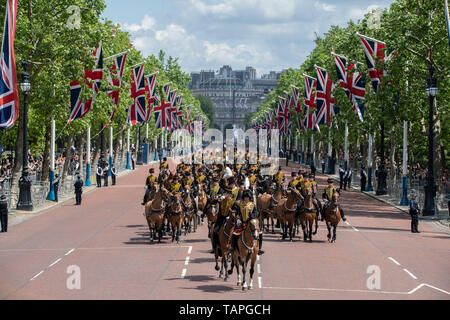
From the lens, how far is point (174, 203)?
80.7ft

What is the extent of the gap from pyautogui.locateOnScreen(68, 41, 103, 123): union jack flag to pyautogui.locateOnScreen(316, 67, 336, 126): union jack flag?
2247 cm

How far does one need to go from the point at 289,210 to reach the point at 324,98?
32.7 meters

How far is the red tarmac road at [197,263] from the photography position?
1702 cm

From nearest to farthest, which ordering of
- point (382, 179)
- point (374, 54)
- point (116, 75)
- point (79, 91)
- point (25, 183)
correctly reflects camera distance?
1. point (25, 183)
2. point (79, 91)
3. point (374, 54)
4. point (116, 75)
5. point (382, 179)

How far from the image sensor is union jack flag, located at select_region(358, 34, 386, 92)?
40594mm

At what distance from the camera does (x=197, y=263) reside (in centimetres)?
2109

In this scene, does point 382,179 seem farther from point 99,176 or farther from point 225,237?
point 225,237

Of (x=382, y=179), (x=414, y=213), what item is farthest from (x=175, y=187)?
(x=382, y=179)

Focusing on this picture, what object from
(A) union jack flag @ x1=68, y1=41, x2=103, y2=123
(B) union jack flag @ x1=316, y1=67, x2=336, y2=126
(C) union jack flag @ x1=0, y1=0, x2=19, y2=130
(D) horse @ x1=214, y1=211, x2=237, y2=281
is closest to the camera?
(D) horse @ x1=214, y1=211, x2=237, y2=281

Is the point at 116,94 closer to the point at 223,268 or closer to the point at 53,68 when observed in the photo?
the point at 53,68

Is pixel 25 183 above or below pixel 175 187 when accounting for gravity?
below

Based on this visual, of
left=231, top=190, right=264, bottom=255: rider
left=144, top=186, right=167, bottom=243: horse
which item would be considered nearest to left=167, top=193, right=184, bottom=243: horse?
left=144, top=186, right=167, bottom=243: horse

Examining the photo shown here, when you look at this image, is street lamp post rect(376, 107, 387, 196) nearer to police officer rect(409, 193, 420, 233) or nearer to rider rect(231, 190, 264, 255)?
police officer rect(409, 193, 420, 233)
